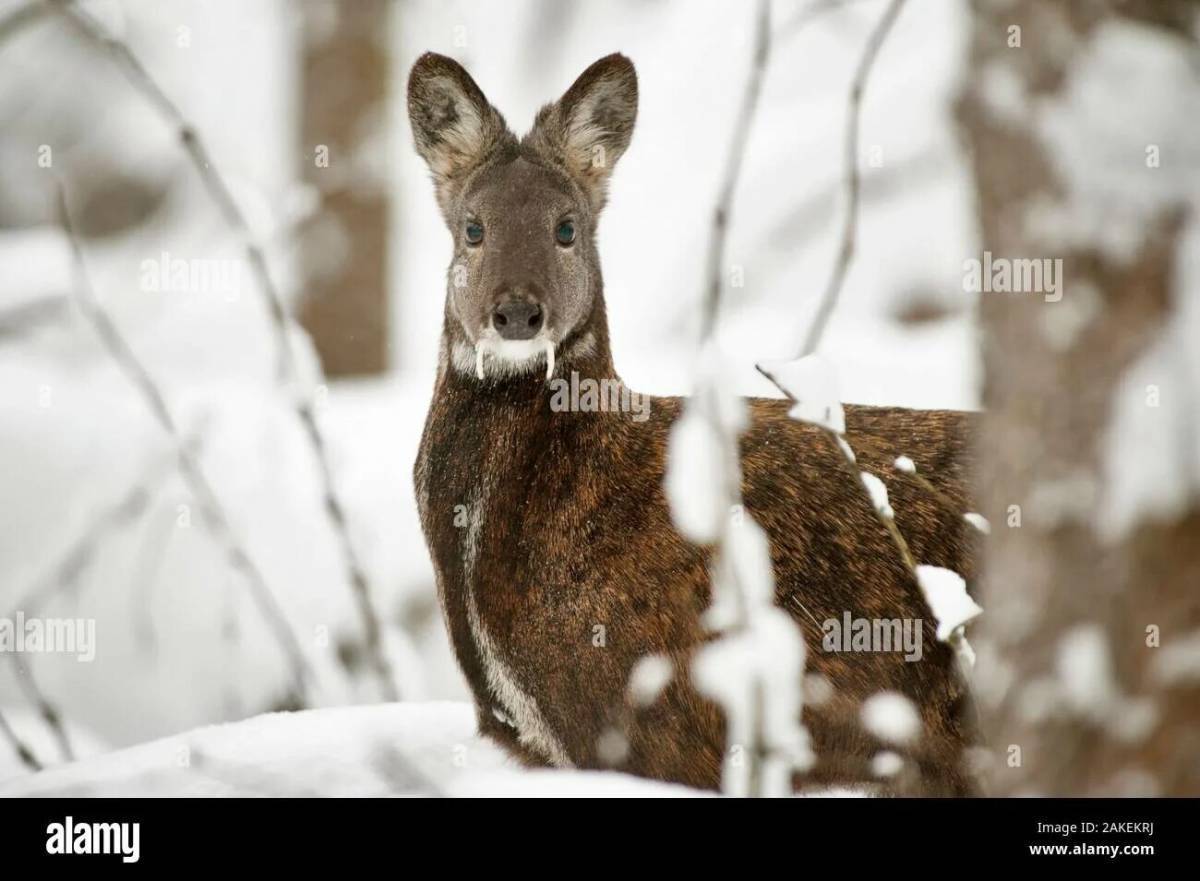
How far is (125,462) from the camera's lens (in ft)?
17.1

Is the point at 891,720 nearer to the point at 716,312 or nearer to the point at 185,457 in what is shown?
the point at 716,312

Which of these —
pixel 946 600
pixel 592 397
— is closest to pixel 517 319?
pixel 592 397

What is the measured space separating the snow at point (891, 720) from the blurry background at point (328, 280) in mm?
1337

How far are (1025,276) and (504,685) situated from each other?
5.66 ft

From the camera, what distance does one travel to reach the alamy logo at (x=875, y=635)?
10.5 feet

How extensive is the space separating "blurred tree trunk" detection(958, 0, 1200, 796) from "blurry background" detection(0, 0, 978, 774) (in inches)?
87.5

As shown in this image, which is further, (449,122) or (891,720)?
(449,122)

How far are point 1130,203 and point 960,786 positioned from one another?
5.42ft

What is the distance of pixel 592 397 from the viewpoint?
3.43 meters

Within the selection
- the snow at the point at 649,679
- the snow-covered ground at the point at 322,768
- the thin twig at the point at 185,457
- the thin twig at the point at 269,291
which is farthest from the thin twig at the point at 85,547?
the snow at the point at 649,679

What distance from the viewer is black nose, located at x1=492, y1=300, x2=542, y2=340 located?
125 inches

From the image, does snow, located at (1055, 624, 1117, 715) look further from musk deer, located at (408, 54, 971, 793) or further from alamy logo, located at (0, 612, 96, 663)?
alamy logo, located at (0, 612, 96, 663)
